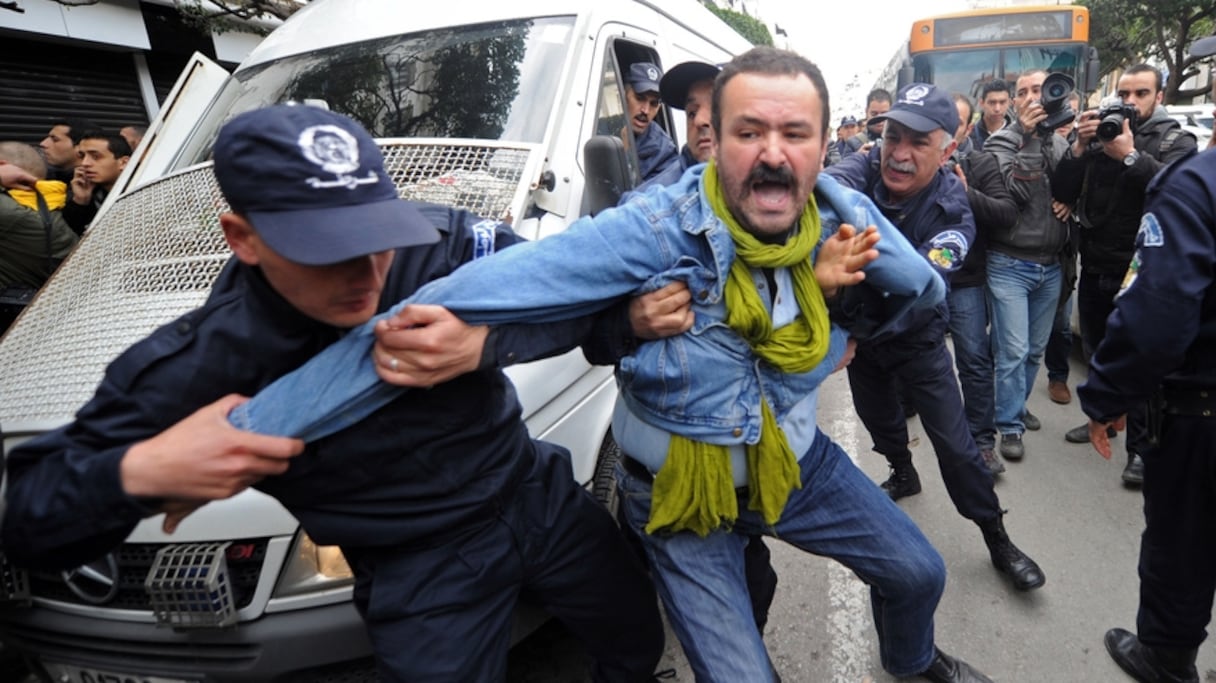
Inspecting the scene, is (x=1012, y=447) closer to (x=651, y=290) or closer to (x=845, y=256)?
(x=845, y=256)

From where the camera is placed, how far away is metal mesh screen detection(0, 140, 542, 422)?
202 centimetres

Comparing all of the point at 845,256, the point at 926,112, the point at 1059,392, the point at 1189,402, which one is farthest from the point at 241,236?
the point at 1059,392

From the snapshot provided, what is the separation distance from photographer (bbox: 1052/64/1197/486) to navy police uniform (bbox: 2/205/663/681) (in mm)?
3130

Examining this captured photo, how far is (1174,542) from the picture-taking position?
7.06 ft

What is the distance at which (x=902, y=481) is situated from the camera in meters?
3.62

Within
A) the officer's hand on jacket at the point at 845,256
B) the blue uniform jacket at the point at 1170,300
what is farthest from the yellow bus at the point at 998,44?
the officer's hand on jacket at the point at 845,256

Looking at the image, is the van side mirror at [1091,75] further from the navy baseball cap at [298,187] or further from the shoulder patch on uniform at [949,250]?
the navy baseball cap at [298,187]

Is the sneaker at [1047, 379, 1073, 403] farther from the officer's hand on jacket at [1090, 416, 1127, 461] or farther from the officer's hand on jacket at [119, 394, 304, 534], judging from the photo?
the officer's hand on jacket at [119, 394, 304, 534]

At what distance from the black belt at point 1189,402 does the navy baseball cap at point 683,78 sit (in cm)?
201

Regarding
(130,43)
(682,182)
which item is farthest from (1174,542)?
(130,43)

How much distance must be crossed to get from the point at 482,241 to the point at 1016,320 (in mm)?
3424

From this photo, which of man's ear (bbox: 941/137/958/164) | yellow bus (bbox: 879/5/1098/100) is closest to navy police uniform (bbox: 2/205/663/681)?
man's ear (bbox: 941/137/958/164)

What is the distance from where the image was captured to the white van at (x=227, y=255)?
5.80 ft

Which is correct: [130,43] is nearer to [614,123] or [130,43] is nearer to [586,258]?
[614,123]
